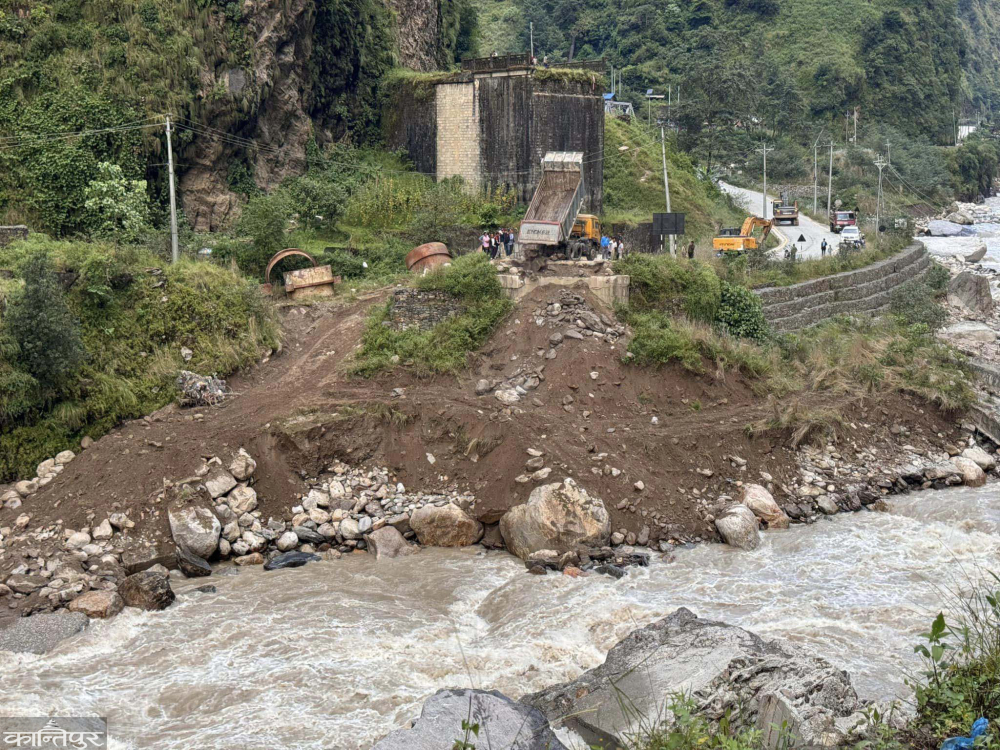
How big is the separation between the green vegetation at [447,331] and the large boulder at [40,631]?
22.3 feet

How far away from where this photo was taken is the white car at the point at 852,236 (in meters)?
31.7

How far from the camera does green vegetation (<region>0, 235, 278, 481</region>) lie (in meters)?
15.2

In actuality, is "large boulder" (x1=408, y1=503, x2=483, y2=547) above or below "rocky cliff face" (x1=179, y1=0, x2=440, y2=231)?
below

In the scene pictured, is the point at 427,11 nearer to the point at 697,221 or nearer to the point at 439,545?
the point at 697,221

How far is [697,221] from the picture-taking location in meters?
31.4

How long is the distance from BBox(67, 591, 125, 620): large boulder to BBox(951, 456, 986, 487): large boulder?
13.4m

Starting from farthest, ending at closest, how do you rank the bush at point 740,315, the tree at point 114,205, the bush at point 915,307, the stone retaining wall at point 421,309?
the bush at point 915,307
the tree at point 114,205
the bush at point 740,315
the stone retaining wall at point 421,309

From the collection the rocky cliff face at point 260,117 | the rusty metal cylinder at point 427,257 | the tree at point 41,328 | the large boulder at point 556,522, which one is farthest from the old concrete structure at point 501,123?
the large boulder at point 556,522

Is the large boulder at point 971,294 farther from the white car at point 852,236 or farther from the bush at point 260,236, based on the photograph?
the bush at point 260,236

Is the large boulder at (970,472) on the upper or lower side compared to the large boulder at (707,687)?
lower

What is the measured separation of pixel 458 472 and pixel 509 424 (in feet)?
3.71

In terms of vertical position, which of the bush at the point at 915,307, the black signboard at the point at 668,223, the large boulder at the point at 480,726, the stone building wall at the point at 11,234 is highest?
the stone building wall at the point at 11,234

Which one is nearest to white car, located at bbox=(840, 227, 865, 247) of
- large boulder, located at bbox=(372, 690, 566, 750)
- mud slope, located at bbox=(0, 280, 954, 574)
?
mud slope, located at bbox=(0, 280, 954, 574)

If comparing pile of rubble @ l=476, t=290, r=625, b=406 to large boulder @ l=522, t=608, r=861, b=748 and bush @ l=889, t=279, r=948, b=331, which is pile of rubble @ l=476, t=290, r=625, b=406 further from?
bush @ l=889, t=279, r=948, b=331
